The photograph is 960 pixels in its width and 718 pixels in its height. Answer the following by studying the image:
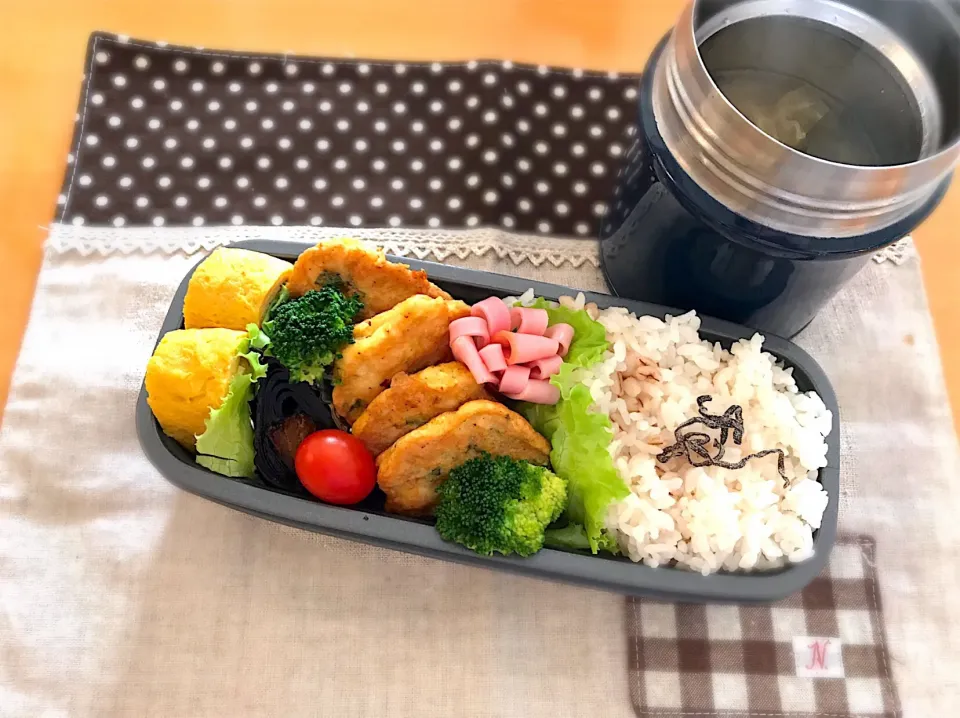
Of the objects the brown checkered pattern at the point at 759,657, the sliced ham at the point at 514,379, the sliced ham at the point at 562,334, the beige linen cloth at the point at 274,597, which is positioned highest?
the sliced ham at the point at 562,334

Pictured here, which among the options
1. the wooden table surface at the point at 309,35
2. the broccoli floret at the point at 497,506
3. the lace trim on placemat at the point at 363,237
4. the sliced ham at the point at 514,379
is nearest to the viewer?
the broccoli floret at the point at 497,506

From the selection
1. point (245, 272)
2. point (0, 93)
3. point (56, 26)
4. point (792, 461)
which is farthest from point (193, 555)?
point (56, 26)

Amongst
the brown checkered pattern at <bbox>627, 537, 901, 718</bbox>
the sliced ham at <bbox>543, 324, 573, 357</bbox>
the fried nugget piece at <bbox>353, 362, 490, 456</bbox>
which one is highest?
the sliced ham at <bbox>543, 324, 573, 357</bbox>

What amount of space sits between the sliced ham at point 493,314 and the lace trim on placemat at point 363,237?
0.47 metres

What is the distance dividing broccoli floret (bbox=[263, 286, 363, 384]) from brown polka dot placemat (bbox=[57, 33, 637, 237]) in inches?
23.5

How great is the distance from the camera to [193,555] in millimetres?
1621

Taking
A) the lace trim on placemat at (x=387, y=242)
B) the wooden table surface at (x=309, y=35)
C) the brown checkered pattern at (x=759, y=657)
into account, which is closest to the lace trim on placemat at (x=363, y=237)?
the lace trim on placemat at (x=387, y=242)

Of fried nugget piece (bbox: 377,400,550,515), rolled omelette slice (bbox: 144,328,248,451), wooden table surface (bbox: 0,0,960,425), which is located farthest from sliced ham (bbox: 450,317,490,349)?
wooden table surface (bbox: 0,0,960,425)

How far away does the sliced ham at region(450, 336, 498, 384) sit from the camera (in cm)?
142

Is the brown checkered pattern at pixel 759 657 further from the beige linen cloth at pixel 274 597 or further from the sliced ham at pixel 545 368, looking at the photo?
the sliced ham at pixel 545 368

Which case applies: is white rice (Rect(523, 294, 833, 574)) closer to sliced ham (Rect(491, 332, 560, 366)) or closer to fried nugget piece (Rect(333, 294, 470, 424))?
sliced ham (Rect(491, 332, 560, 366))

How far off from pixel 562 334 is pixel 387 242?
2.03ft

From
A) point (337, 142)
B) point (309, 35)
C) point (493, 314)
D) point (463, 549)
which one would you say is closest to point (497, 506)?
point (463, 549)

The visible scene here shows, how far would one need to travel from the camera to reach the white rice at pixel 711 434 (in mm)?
1404
